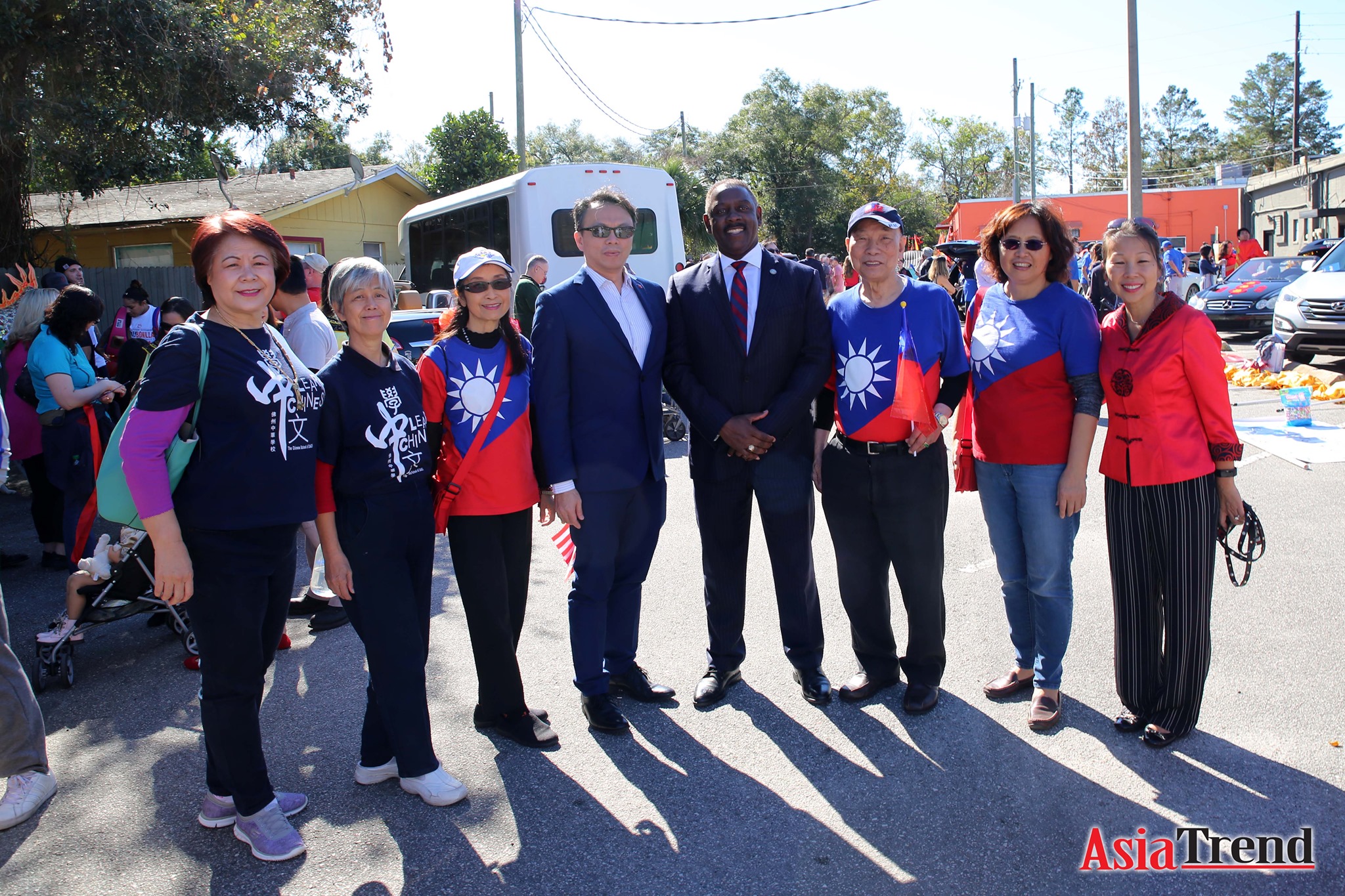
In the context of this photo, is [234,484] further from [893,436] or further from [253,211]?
[253,211]

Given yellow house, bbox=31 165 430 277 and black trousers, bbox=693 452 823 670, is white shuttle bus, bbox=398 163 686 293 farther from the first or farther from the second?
black trousers, bbox=693 452 823 670

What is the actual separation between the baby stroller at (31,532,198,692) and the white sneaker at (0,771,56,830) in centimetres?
105

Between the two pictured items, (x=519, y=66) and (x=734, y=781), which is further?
(x=519, y=66)

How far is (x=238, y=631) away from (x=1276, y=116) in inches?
3459

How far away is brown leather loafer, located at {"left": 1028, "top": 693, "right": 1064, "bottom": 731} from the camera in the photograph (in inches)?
→ 143

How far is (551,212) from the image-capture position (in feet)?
42.3

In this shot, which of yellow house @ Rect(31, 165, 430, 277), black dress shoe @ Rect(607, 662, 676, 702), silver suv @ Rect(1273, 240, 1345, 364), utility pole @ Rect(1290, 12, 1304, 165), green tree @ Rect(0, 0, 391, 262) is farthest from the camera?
utility pole @ Rect(1290, 12, 1304, 165)

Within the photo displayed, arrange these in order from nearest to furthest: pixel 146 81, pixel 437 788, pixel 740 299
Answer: pixel 437 788 → pixel 740 299 → pixel 146 81

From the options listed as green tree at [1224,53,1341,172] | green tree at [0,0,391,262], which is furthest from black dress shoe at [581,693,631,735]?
green tree at [1224,53,1341,172]

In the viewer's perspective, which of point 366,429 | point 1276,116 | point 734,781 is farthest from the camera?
point 1276,116

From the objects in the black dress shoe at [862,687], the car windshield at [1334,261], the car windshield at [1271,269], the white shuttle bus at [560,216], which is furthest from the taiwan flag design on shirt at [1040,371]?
the car windshield at [1271,269]

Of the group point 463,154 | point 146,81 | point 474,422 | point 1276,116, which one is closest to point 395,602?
point 474,422

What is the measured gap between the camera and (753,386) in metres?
3.88

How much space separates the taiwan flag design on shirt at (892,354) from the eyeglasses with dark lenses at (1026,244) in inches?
11.7
